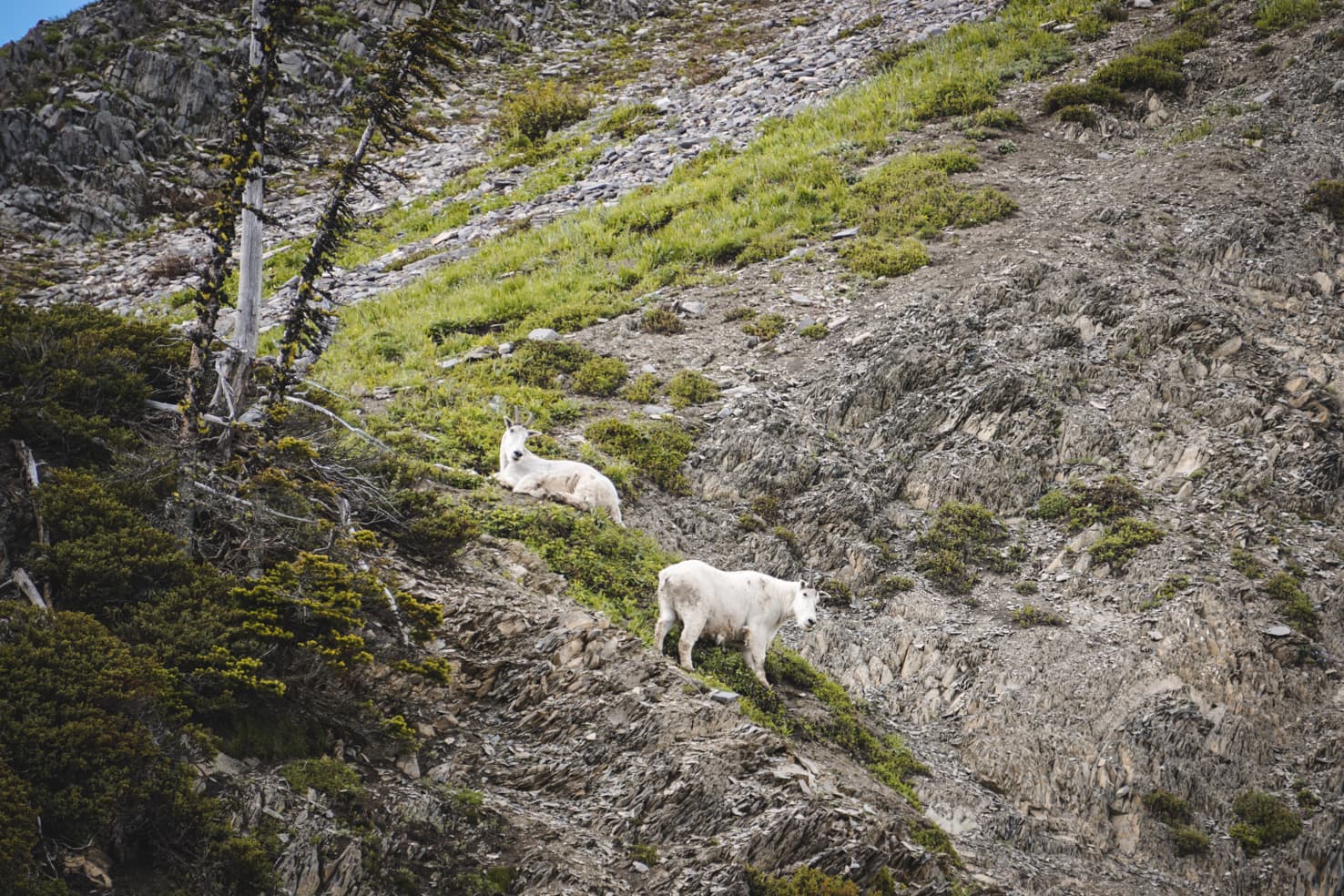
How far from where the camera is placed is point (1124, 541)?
1498cm

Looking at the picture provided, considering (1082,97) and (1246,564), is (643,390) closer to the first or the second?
(1246,564)

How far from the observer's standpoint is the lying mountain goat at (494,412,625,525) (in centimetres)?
1465

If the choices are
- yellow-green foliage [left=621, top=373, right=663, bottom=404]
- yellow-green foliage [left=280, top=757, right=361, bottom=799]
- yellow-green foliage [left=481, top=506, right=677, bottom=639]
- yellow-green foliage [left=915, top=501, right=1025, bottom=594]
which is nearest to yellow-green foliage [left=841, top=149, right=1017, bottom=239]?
yellow-green foliage [left=621, top=373, right=663, bottom=404]

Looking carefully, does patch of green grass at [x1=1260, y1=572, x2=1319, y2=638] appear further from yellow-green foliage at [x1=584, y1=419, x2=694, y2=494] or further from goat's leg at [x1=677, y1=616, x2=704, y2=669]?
yellow-green foliage at [x1=584, y1=419, x2=694, y2=494]

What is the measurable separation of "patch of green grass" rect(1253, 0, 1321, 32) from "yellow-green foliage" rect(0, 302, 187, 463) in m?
33.9

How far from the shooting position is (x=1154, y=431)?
16.9 metres

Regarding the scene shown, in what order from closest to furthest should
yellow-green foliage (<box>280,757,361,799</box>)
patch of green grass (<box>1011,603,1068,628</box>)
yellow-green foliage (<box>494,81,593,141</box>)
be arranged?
yellow-green foliage (<box>280,757,361,799</box>)
patch of green grass (<box>1011,603,1068,628</box>)
yellow-green foliage (<box>494,81,593,141</box>)

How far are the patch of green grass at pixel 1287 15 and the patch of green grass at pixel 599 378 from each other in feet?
83.6

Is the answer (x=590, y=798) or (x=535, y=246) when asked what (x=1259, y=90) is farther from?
(x=590, y=798)

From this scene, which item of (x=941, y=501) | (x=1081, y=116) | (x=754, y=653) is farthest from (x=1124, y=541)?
(x=1081, y=116)

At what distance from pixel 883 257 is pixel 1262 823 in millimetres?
15606

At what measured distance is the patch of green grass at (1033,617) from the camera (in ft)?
47.0

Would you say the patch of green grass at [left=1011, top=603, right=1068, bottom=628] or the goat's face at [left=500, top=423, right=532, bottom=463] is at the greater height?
the goat's face at [left=500, top=423, right=532, bottom=463]

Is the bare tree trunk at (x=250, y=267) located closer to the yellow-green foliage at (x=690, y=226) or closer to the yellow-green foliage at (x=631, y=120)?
the yellow-green foliage at (x=690, y=226)
